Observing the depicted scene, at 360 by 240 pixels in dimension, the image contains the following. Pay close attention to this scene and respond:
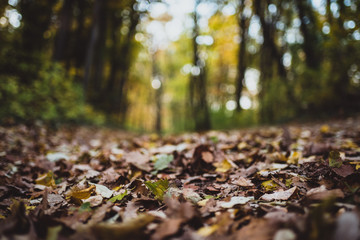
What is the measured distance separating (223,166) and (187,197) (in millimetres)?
664

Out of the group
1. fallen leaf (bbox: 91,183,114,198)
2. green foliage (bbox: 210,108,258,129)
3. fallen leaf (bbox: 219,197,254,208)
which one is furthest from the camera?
green foliage (bbox: 210,108,258,129)

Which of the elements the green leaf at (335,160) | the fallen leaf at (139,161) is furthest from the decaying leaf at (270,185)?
the fallen leaf at (139,161)

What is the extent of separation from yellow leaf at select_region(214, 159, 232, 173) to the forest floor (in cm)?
1

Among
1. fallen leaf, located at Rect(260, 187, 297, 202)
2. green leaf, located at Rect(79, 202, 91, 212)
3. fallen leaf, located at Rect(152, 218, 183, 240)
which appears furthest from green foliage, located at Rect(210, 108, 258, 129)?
fallen leaf, located at Rect(152, 218, 183, 240)

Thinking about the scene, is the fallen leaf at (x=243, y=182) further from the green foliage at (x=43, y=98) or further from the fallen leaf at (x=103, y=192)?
the green foliage at (x=43, y=98)

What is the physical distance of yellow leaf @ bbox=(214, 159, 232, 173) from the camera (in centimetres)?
173

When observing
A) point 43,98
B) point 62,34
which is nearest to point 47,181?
point 43,98

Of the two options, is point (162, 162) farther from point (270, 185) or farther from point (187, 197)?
point (270, 185)

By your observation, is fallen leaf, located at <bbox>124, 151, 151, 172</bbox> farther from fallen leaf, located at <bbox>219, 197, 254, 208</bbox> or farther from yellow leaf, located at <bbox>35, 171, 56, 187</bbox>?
fallen leaf, located at <bbox>219, 197, 254, 208</bbox>

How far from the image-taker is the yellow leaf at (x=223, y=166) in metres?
1.73

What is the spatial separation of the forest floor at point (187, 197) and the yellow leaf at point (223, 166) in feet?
0.04

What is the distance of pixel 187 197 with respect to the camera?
1.22 meters

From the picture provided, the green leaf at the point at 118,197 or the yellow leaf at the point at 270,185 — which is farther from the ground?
the yellow leaf at the point at 270,185

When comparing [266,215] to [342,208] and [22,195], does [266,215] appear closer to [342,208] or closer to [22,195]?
[342,208]
